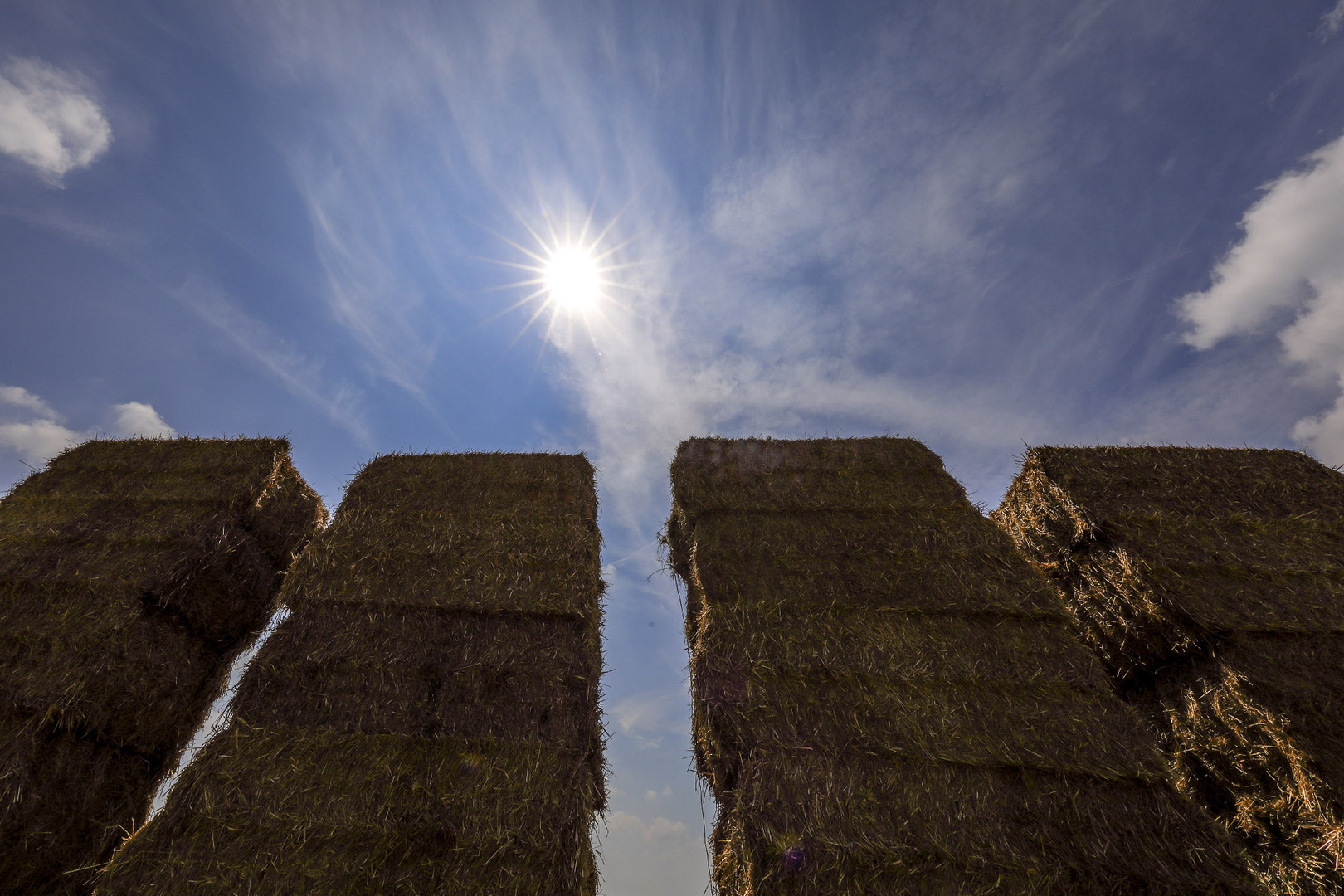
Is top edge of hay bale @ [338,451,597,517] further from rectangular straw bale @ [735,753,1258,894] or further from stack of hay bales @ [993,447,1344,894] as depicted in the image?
stack of hay bales @ [993,447,1344,894]

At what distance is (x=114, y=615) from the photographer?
595 cm

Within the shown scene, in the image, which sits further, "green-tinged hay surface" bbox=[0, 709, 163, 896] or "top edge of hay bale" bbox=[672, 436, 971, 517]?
"top edge of hay bale" bbox=[672, 436, 971, 517]

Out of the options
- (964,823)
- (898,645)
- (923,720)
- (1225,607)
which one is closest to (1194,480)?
(1225,607)

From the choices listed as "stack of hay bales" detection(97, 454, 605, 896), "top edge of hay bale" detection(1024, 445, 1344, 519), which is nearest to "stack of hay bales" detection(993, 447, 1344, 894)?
"top edge of hay bale" detection(1024, 445, 1344, 519)

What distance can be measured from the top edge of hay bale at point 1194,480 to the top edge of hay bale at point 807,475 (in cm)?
153

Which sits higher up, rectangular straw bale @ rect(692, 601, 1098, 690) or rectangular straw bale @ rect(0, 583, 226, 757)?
rectangular straw bale @ rect(0, 583, 226, 757)

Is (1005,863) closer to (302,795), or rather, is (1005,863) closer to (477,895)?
(477,895)

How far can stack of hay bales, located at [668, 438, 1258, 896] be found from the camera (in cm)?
419

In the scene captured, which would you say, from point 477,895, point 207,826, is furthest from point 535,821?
point 207,826

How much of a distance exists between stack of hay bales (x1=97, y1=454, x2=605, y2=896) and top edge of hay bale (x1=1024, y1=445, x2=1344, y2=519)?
6.65m

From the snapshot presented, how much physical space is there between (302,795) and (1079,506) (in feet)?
29.8

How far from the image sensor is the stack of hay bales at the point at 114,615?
518cm

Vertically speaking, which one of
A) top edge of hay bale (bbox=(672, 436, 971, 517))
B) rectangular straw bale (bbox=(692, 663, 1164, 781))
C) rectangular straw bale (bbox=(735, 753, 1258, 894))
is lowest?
rectangular straw bale (bbox=(735, 753, 1258, 894))

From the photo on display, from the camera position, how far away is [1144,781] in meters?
4.68
